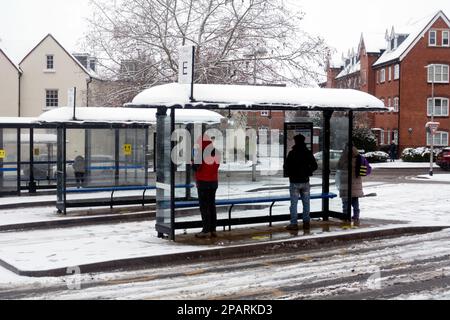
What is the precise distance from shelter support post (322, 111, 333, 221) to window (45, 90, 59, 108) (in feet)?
135

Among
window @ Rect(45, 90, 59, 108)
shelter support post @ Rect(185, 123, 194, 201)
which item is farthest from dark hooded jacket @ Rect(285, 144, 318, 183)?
window @ Rect(45, 90, 59, 108)

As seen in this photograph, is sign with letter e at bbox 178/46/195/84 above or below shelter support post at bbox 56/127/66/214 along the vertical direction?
above

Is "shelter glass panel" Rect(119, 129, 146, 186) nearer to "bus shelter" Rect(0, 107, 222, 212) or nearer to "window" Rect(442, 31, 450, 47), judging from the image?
"bus shelter" Rect(0, 107, 222, 212)

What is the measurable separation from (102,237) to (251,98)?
→ 3.92 m

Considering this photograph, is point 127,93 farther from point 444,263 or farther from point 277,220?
point 444,263

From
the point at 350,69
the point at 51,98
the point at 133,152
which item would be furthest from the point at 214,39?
the point at 350,69

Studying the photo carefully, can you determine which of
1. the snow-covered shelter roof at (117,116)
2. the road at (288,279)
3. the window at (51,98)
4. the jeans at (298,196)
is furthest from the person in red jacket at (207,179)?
the window at (51,98)

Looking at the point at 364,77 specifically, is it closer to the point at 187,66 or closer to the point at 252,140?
the point at 252,140

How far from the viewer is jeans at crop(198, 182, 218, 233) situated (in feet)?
39.7

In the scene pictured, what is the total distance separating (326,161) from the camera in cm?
1446

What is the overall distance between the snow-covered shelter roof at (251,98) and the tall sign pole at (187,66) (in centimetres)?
11

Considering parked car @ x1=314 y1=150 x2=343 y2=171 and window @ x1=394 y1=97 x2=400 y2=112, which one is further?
window @ x1=394 y1=97 x2=400 y2=112

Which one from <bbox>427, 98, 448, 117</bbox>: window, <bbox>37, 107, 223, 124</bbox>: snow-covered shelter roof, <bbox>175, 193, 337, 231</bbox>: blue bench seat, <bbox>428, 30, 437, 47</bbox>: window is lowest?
<bbox>175, 193, 337, 231</bbox>: blue bench seat
